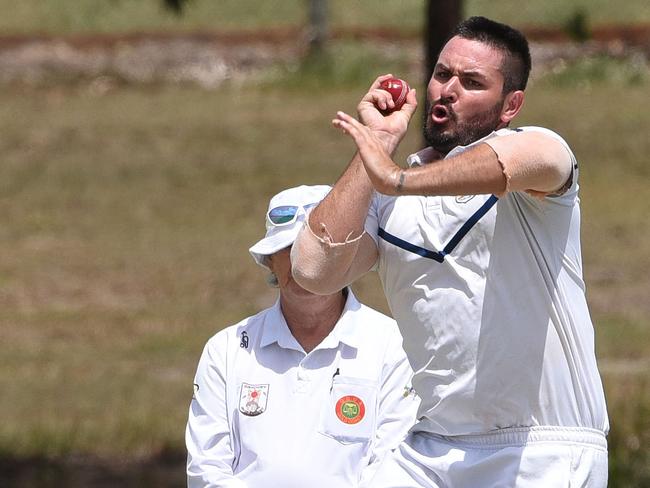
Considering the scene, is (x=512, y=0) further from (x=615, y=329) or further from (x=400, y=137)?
(x=400, y=137)

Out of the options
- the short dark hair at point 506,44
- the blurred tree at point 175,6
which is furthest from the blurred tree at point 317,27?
the short dark hair at point 506,44

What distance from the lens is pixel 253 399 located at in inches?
175

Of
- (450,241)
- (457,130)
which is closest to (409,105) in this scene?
(457,130)

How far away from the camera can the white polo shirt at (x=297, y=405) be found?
438cm

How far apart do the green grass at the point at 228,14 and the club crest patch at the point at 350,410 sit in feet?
69.5

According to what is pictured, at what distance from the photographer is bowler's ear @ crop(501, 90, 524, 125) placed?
3877 mm

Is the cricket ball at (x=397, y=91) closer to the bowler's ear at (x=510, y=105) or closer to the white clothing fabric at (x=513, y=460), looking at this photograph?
the bowler's ear at (x=510, y=105)

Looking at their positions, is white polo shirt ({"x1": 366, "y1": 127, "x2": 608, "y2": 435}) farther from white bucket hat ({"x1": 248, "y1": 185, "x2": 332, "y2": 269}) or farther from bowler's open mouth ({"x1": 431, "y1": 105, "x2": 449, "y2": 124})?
white bucket hat ({"x1": 248, "y1": 185, "x2": 332, "y2": 269})

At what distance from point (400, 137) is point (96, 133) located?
16.9 meters

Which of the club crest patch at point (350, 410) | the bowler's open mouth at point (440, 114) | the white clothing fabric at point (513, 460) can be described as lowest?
the white clothing fabric at point (513, 460)

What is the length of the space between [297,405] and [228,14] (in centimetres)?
2474

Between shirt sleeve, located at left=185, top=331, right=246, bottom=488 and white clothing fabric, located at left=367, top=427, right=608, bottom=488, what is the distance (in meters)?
0.68

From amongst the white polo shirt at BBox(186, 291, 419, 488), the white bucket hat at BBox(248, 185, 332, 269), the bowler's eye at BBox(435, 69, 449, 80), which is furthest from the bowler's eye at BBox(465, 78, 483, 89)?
the white polo shirt at BBox(186, 291, 419, 488)

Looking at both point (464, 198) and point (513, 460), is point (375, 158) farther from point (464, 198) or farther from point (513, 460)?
point (513, 460)
